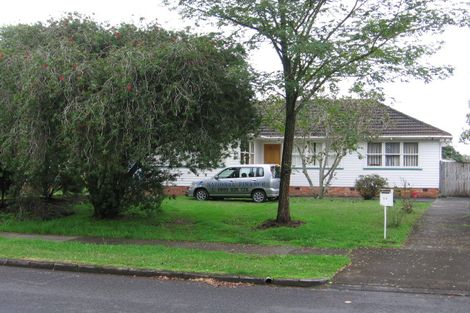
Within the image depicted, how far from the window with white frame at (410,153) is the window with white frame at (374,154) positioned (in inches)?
47.5

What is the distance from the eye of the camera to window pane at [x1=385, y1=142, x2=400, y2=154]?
2748 centimetres

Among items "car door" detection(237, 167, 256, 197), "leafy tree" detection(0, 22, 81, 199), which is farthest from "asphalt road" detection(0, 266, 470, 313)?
"car door" detection(237, 167, 256, 197)

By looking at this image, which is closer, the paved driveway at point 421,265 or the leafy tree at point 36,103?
the paved driveway at point 421,265

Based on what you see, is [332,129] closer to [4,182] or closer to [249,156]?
[249,156]

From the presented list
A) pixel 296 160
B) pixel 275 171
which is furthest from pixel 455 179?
pixel 275 171

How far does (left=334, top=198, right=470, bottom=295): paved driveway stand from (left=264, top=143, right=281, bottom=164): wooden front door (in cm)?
1609

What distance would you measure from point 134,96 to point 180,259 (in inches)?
150

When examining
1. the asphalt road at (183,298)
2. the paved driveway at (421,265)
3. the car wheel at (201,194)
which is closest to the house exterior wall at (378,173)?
the car wheel at (201,194)

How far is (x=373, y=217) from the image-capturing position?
16609 mm

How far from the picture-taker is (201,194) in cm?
2433

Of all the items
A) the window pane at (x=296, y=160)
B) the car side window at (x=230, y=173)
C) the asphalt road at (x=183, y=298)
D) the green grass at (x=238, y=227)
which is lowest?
the asphalt road at (x=183, y=298)

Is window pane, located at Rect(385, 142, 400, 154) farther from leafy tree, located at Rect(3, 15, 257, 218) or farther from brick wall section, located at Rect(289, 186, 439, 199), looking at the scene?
leafy tree, located at Rect(3, 15, 257, 218)

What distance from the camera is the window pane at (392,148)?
2748cm

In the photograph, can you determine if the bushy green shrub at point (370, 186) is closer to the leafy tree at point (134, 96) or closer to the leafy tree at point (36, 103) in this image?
the leafy tree at point (134, 96)
